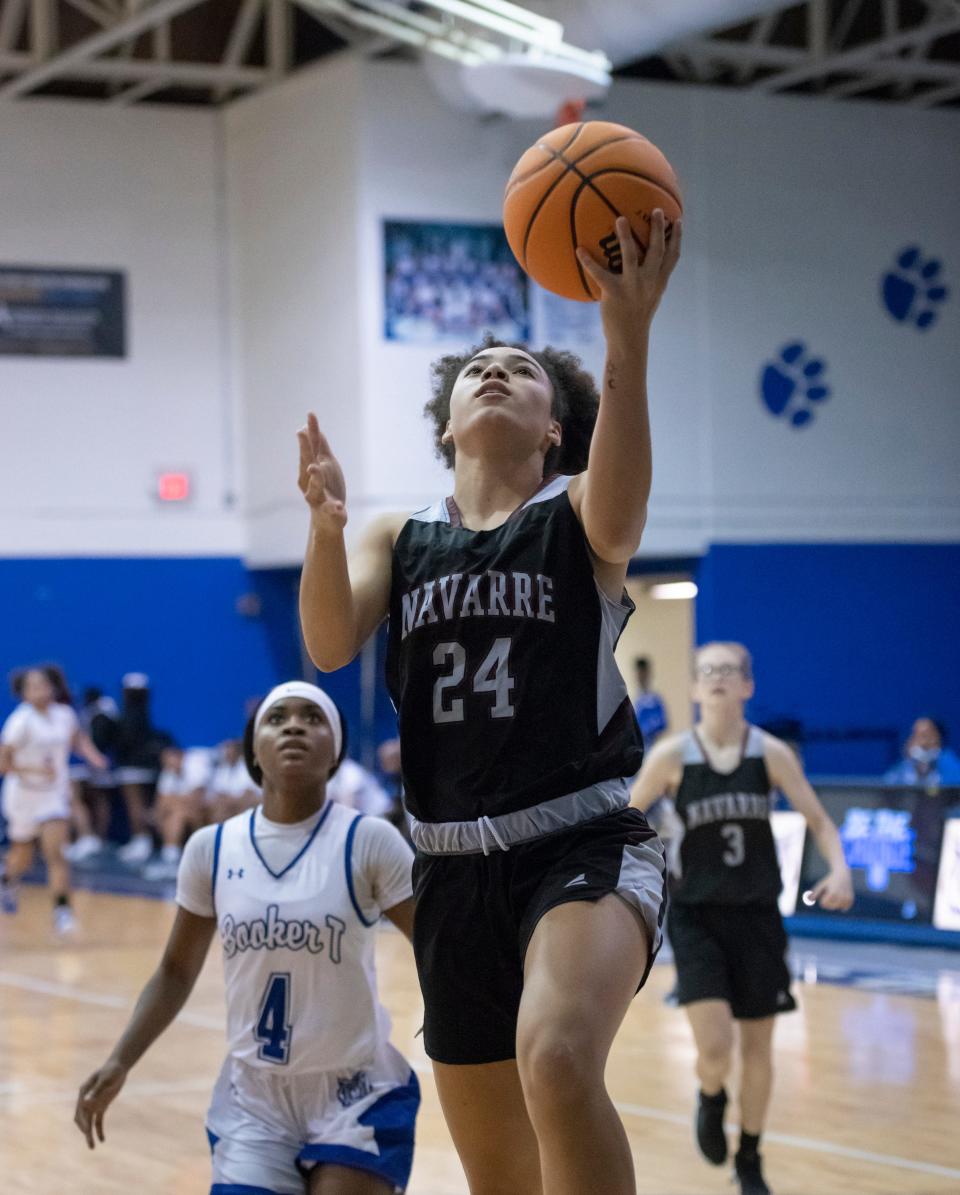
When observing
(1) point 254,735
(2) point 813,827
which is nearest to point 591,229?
(1) point 254,735

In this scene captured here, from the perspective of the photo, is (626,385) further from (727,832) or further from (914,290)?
(914,290)

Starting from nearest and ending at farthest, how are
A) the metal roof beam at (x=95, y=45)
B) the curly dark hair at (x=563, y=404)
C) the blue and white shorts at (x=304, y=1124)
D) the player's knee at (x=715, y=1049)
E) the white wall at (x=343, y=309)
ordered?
the curly dark hair at (x=563, y=404)
the blue and white shorts at (x=304, y=1124)
the player's knee at (x=715, y=1049)
the metal roof beam at (x=95, y=45)
the white wall at (x=343, y=309)

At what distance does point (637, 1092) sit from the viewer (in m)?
7.49

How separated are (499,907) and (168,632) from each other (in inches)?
649

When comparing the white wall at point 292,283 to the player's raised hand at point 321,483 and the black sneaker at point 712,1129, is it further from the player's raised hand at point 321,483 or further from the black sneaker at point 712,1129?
the player's raised hand at point 321,483

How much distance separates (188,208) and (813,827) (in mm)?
14393

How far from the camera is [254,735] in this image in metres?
4.49

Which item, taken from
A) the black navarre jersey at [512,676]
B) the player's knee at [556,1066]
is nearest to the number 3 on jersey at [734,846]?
the black navarre jersey at [512,676]

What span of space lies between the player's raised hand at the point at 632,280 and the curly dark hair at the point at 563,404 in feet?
1.84

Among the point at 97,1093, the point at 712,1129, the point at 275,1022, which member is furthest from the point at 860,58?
the point at 97,1093

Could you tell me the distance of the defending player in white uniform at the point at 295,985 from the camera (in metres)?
4.01

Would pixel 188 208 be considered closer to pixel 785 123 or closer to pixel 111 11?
pixel 111 11

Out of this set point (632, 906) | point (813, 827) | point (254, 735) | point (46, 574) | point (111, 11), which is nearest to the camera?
point (632, 906)

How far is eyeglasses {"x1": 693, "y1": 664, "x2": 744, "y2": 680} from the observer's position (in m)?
6.56
